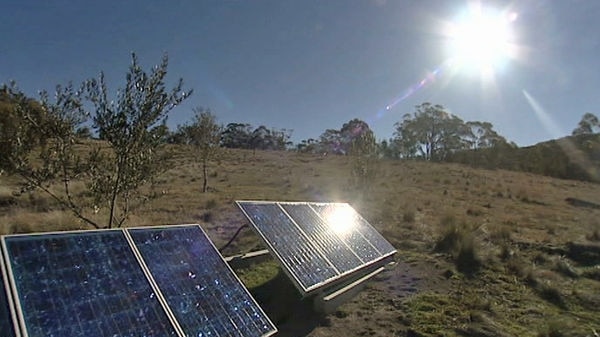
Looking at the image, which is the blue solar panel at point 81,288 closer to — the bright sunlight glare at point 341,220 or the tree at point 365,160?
the bright sunlight glare at point 341,220

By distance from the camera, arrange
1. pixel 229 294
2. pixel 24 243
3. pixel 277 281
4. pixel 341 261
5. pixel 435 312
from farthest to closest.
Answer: pixel 277 281 → pixel 341 261 → pixel 435 312 → pixel 229 294 → pixel 24 243

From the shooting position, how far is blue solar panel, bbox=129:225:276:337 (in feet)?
16.7

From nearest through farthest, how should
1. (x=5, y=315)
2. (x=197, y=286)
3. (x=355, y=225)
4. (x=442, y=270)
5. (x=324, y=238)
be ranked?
(x=5, y=315), (x=197, y=286), (x=324, y=238), (x=442, y=270), (x=355, y=225)

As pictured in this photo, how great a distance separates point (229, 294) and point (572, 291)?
927cm

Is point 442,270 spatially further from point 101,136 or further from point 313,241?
point 101,136

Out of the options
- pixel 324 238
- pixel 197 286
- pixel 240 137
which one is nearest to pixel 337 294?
pixel 324 238

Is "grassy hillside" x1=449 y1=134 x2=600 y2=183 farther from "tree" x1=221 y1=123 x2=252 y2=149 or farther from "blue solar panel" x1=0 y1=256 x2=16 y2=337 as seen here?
"blue solar panel" x1=0 y1=256 x2=16 y2=337

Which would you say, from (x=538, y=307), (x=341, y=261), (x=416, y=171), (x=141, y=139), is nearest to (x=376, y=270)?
(x=341, y=261)

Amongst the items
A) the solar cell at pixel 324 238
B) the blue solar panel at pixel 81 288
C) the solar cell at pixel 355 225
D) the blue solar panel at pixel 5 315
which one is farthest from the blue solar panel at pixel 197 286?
the solar cell at pixel 355 225

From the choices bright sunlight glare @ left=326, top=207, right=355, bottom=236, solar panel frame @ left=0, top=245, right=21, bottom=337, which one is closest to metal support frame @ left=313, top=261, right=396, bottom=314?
bright sunlight glare @ left=326, top=207, right=355, bottom=236

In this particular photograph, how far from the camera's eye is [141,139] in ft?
31.3

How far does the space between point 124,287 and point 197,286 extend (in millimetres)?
1107

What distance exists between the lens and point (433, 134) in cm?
8975

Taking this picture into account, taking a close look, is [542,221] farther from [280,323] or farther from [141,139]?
[141,139]
